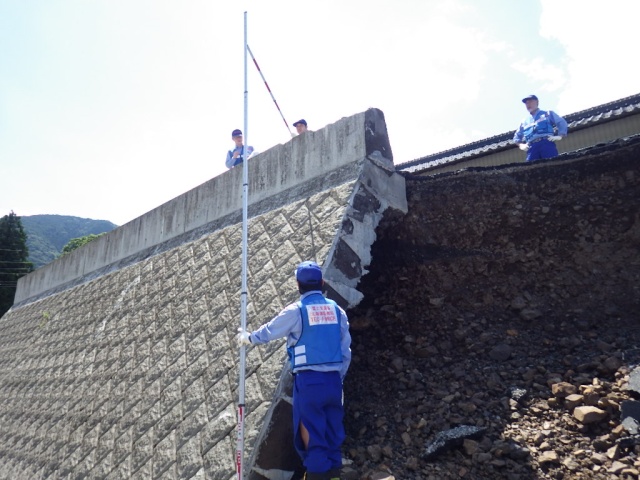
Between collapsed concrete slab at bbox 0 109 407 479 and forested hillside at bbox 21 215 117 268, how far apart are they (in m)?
74.3

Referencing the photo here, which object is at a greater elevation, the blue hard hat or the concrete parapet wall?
the concrete parapet wall

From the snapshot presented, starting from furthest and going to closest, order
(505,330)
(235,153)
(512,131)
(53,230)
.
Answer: (53,230) < (512,131) < (235,153) < (505,330)

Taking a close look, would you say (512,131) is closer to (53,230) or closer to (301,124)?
(301,124)

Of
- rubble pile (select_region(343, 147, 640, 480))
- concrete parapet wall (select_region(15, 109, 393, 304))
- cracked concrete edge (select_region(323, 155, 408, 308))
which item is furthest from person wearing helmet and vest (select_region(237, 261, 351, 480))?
concrete parapet wall (select_region(15, 109, 393, 304))

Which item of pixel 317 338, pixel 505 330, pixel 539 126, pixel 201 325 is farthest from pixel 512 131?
pixel 317 338

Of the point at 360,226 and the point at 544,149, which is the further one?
the point at 544,149

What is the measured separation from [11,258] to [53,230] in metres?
86.1

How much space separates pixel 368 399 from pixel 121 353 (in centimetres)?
342

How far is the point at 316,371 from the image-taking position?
2.66m

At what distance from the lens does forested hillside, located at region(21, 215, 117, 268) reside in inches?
3039

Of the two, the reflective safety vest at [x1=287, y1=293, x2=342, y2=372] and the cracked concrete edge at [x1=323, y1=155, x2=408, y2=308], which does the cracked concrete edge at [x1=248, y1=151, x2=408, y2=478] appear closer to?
the cracked concrete edge at [x1=323, y1=155, x2=408, y2=308]

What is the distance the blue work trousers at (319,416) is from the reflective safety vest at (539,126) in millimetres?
4300

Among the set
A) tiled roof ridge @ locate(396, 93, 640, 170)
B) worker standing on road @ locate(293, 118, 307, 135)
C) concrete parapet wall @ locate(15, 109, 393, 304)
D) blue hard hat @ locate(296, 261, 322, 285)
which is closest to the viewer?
blue hard hat @ locate(296, 261, 322, 285)

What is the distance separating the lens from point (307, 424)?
8.55ft
